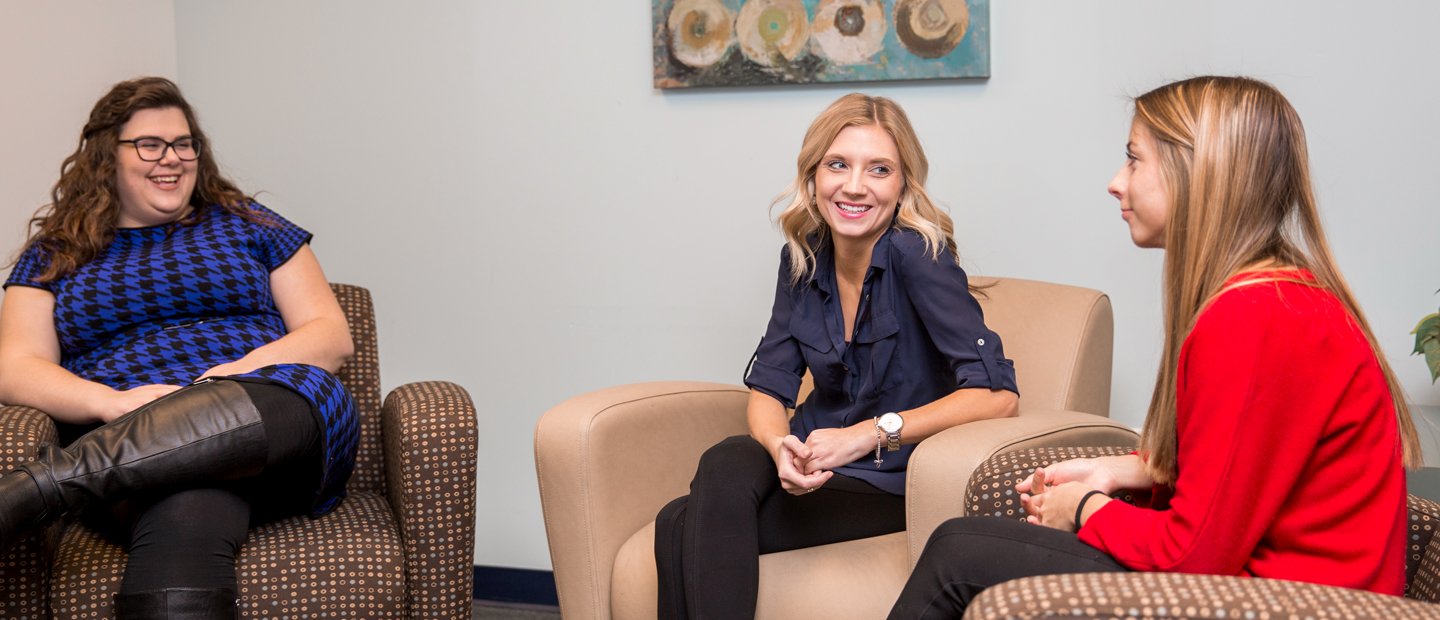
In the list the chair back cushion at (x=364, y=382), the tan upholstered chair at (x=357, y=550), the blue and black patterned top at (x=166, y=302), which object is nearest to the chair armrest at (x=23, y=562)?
the tan upholstered chair at (x=357, y=550)

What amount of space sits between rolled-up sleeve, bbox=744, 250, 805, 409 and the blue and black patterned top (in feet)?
2.28

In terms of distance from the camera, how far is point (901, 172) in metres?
1.97

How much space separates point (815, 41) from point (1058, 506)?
4.57 feet

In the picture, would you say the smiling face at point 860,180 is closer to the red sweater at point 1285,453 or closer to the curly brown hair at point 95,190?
the red sweater at point 1285,453

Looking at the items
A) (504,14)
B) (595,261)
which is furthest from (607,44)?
(595,261)

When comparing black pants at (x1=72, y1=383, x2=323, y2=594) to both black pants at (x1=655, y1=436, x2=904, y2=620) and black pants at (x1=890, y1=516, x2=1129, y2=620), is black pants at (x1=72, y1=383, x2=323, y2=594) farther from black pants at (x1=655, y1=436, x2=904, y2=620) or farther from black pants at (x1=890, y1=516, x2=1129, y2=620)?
black pants at (x1=890, y1=516, x2=1129, y2=620)

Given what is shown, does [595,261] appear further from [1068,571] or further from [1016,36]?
[1068,571]

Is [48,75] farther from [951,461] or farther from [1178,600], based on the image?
[1178,600]

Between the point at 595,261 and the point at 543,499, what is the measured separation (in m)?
0.93

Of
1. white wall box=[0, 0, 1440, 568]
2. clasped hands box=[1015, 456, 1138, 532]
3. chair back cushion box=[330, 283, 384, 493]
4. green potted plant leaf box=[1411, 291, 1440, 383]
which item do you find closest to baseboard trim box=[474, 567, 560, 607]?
white wall box=[0, 0, 1440, 568]

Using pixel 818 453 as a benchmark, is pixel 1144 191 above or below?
above

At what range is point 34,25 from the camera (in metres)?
2.59

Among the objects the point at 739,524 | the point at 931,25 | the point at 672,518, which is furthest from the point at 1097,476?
the point at 931,25

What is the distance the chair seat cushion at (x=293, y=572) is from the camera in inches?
67.1
